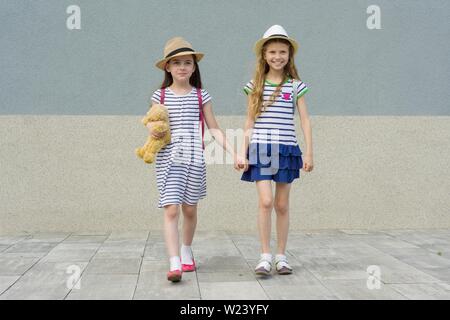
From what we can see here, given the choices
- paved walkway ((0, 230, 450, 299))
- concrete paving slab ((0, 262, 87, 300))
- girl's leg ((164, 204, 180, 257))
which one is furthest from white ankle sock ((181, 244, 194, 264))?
concrete paving slab ((0, 262, 87, 300))

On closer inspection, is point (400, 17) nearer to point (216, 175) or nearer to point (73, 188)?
point (216, 175)

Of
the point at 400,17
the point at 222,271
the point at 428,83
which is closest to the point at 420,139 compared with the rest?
the point at 428,83

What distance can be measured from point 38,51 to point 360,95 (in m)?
3.51

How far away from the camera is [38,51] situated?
654cm

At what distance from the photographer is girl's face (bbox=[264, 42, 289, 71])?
456 centimetres

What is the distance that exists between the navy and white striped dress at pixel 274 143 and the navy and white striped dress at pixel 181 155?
42 cm

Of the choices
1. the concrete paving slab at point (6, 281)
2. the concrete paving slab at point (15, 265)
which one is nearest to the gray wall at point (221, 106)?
the concrete paving slab at point (15, 265)

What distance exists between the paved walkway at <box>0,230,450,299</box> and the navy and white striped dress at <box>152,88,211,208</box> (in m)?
0.61

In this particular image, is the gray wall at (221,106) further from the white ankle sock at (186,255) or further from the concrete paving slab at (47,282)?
the white ankle sock at (186,255)

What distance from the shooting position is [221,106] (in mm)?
6668

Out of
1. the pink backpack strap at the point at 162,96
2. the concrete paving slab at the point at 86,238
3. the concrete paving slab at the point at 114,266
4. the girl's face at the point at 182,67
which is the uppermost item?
the girl's face at the point at 182,67

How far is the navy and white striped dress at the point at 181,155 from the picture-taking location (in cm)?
447

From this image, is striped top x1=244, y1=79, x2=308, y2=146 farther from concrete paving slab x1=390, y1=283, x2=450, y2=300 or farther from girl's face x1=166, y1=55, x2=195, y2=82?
concrete paving slab x1=390, y1=283, x2=450, y2=300

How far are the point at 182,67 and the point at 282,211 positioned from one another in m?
1.31
